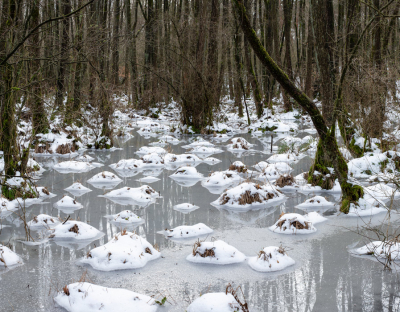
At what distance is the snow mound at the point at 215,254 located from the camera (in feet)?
17.7

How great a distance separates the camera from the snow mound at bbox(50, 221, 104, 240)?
630 centimetres

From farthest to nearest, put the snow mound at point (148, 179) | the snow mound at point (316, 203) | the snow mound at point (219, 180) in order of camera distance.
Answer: the snow mound at point (148, 179)
the snow mound at point (219, 180)
the snow mound at point (316, 203)

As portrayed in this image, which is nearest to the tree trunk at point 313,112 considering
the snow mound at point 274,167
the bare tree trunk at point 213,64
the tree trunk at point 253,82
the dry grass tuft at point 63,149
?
the snow mound at point 274,167

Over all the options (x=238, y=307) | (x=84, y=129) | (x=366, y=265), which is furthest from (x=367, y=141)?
(x=84, y=129)

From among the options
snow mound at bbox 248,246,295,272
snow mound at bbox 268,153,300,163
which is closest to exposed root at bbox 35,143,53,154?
snow mound at bbox 268,153,300,163

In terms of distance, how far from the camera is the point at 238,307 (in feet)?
13.1

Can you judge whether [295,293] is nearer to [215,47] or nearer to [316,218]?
[316,218]

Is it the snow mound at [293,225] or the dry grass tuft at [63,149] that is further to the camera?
the dry grass tuft at [63,149]

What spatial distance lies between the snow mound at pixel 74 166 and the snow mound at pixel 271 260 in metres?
7.38

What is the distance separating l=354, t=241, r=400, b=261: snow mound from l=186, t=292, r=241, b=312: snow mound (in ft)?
7.16

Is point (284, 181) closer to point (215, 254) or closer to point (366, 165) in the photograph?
point (366, 165)

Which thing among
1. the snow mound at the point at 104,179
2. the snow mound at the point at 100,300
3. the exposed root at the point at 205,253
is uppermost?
the snow mound at the point at 100,300

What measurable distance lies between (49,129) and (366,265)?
42.3ft

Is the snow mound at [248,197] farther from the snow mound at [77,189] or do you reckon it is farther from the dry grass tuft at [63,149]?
the dry grass tuft at [63,149]
